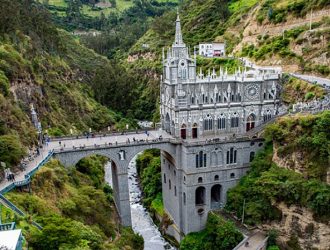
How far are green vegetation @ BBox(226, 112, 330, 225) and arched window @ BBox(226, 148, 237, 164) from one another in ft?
9.30

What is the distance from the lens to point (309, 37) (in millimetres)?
71562

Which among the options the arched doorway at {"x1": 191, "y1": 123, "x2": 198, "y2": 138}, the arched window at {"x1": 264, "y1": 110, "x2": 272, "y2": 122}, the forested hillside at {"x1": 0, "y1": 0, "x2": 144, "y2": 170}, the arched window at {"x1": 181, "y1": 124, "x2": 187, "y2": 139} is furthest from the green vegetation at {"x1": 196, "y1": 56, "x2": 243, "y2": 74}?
the arched window at {"x1": 181, "y1": 124, "x2": 187, "y2": 139}

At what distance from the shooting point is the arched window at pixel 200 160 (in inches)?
2222

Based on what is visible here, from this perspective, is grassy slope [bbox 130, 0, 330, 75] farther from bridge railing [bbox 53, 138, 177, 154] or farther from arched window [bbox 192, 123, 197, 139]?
bridge railing [bbox 53, 138, 177, 154]

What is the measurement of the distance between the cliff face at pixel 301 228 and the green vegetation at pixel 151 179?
78.1 ft

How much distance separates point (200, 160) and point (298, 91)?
770 inches

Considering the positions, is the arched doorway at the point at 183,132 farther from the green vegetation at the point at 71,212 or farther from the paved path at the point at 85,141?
the green vegetation at the point at 71,212

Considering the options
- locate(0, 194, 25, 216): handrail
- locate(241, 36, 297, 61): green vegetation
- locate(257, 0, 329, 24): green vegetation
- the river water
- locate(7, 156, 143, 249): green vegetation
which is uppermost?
locate(257, 0, 329, 24): green vegetation

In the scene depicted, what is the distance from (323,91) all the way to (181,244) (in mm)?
30887

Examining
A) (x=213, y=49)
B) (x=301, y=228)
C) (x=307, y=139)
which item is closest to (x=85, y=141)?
(x=307, y=139)

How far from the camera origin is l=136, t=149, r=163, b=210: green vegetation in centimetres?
7138

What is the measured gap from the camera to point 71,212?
45469 millimetres

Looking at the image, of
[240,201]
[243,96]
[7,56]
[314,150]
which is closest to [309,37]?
[243,96]

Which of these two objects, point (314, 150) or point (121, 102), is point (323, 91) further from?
point (121, 102)
